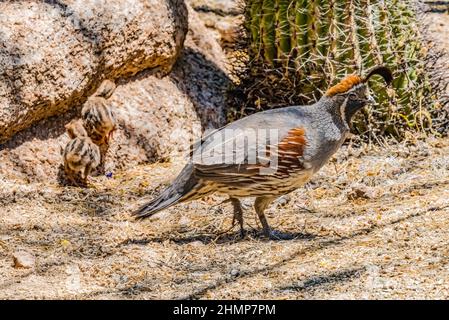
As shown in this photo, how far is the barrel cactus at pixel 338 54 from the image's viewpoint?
6.93 meters

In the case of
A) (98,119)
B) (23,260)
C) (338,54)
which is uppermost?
(338,54)

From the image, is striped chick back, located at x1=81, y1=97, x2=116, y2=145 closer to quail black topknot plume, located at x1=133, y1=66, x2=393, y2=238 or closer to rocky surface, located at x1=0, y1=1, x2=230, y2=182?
rocky surface, located at x1=0, y1=1, x2=230, y2=182

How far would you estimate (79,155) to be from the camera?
21.6ft

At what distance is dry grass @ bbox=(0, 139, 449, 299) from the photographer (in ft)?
15.5

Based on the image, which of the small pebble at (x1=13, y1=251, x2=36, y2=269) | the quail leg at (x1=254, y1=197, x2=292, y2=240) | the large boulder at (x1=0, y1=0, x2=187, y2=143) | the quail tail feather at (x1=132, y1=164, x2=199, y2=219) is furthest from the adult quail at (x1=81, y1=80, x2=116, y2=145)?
the small pebble at (x1=13, y1=251, x2=36, y2=269)

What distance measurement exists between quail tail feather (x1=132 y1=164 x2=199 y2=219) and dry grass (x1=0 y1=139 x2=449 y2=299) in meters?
0.17

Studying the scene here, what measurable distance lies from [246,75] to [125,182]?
4.79 ft

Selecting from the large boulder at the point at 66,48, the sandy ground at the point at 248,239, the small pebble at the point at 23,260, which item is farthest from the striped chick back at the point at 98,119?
the small pebble at the point at 23,260

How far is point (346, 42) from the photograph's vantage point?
696 centimetres

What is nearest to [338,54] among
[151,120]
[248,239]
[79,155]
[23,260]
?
[151,120]

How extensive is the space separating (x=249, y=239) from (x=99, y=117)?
5.34 ft

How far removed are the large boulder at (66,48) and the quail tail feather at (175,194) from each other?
1.39 metres

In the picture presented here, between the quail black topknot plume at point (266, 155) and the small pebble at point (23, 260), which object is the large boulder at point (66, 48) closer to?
the quail black topknot plume at point (266, 155)

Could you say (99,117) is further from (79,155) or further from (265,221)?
(265,221)
